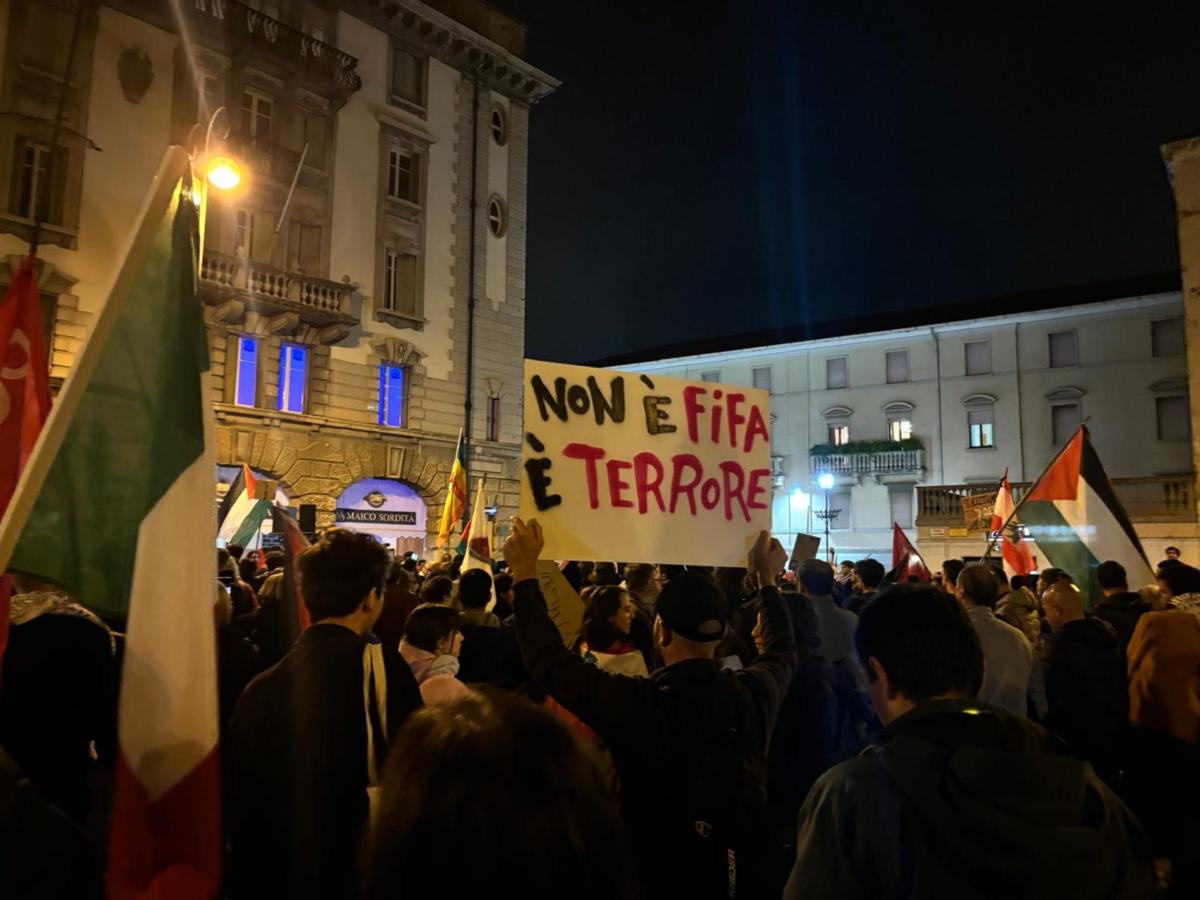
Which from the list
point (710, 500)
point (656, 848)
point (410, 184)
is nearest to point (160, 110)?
point (410, 184)

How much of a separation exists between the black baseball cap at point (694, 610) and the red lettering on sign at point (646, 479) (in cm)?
106

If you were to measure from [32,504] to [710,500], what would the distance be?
2.83 metres

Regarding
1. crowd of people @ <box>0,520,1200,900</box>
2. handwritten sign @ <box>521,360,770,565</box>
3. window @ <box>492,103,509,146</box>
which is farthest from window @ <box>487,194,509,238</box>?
handwritten sign @ <box>521,360,770,565</box>

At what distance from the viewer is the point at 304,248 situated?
78.5 ft

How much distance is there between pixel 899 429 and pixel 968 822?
144ft

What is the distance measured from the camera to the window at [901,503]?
42.5 m

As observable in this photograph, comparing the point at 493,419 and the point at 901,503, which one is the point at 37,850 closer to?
the point at 493,419

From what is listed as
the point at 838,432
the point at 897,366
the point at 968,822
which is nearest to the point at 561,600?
the point at 968,822

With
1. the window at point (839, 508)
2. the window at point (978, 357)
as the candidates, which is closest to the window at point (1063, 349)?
the window at point (978, 357)

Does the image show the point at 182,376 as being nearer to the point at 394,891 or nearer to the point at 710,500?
the point at 394,891

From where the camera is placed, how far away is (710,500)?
4219 mm

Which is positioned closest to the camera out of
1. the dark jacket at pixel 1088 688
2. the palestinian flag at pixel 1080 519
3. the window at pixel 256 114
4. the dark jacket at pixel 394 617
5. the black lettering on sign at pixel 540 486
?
the black lettering on sign at pixel 540 486

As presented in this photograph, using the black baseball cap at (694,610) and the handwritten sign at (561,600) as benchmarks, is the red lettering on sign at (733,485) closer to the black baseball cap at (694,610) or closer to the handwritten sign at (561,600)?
the handwritten sign at (561,600)

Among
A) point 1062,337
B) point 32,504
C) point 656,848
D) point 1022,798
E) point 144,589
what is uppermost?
point 1062,337
